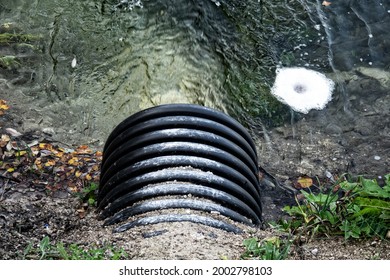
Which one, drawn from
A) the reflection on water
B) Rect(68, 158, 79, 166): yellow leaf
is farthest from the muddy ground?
Rect(68, 158, 79, 166): yellow leaf

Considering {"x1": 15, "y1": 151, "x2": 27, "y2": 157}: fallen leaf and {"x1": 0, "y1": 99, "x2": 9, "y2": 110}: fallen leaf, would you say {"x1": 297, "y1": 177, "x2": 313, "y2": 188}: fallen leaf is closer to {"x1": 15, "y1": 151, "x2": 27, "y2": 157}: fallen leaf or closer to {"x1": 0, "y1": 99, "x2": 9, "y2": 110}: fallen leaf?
{"x1": 15, "y1": 151, "x2": 27, "y2": 157}: fallen leaf

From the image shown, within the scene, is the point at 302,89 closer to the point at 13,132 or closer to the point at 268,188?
the point at 268,188

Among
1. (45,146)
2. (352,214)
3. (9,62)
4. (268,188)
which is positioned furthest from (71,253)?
(9,62)

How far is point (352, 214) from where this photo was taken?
418 cm

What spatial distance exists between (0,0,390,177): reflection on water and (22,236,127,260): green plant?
6.70 ft

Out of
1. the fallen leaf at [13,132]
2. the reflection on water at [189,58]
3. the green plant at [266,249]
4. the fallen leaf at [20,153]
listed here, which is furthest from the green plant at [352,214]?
the fallen leaf at [13,132]

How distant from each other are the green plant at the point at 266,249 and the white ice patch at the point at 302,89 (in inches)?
102

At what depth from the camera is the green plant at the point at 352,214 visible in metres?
4.07

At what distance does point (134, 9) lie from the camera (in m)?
7.30

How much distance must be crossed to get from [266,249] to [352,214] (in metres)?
0.69

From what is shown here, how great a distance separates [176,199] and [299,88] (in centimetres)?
282

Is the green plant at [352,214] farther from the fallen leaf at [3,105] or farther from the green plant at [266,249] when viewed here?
the fallen leaf at [3,105]

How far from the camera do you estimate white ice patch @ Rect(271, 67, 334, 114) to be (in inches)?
251

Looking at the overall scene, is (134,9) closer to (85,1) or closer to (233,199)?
(85,1)
